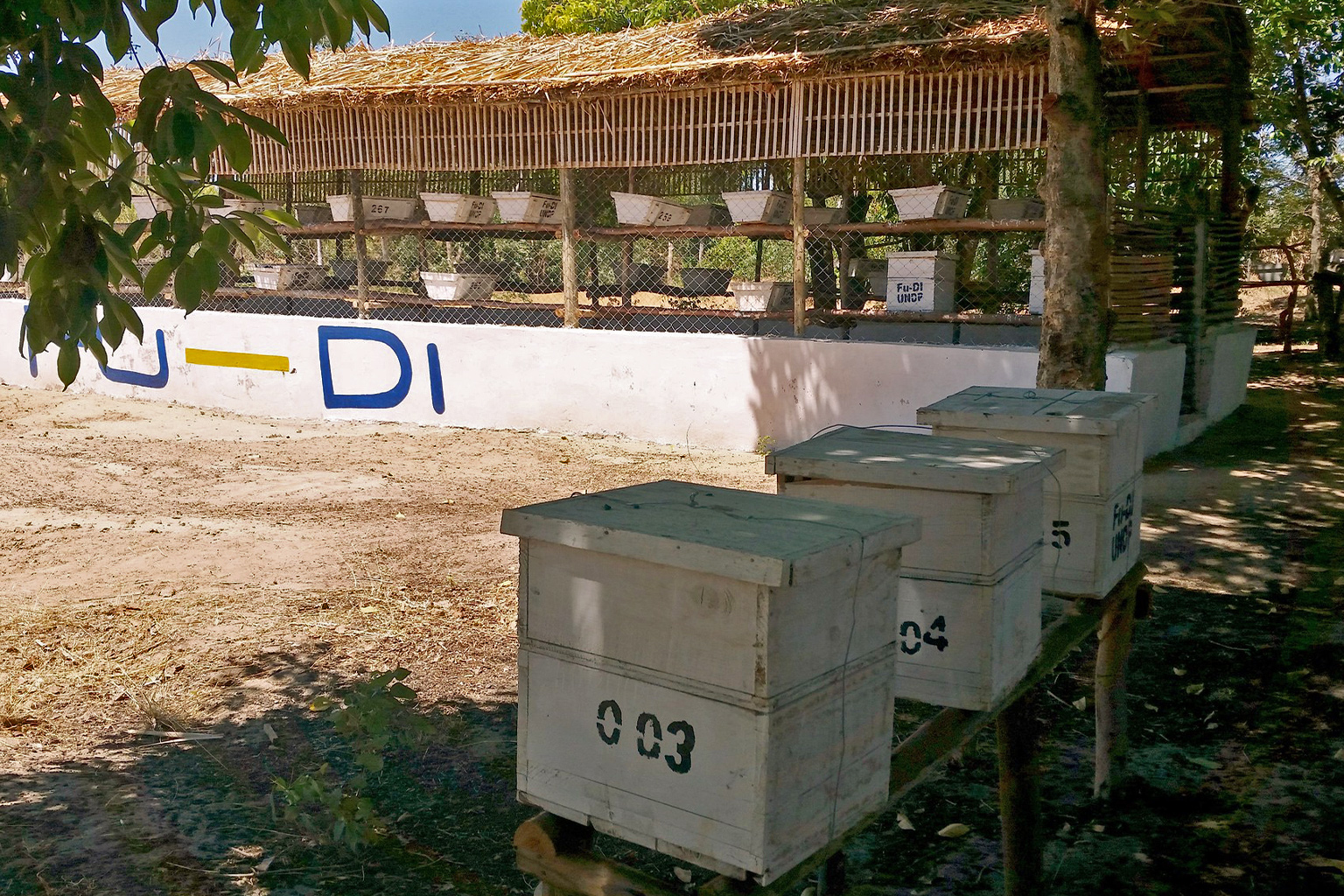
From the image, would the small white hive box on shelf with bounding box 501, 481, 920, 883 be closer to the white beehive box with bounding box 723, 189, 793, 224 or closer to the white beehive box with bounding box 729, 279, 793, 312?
the white beehive box with bounding box 723, 189, 793, 224

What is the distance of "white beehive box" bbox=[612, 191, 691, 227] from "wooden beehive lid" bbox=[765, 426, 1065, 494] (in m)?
8.07

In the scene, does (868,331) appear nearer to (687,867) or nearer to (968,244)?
(968,244)

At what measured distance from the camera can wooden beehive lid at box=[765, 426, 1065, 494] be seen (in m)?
2.52

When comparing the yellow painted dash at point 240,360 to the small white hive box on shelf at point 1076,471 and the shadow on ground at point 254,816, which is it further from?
the small white hive box on shelf at point 1076,471

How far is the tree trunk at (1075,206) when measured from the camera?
17.5 ft

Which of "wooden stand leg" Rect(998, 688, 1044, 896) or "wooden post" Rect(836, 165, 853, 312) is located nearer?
"wooden stand leg" Rect(998, 688, 1044, 896)

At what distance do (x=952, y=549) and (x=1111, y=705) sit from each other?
1.80 m

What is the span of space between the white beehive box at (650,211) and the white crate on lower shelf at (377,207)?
266cm

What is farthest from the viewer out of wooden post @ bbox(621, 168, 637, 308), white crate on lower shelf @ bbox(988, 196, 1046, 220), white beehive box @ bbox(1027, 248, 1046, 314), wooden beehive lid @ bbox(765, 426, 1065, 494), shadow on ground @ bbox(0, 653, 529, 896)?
wooden post @ bbox(621, 168, 637, 308)

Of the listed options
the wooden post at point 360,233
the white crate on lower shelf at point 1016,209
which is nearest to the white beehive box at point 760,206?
the white crate on lower shelf at point 1016,209

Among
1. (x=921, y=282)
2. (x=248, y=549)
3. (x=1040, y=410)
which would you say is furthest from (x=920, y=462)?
(x=921, y=282)

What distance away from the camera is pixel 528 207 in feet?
37.3

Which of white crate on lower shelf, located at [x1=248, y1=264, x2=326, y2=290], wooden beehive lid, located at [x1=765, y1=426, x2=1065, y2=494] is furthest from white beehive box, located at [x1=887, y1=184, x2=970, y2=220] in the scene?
wooden beehive lid, located at [x1=765, y1=426, x2=1065, y2=494]

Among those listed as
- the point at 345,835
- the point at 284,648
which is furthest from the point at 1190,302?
the point at 345,835
